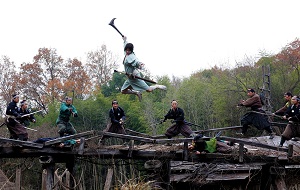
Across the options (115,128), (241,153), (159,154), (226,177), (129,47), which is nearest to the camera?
(241,153)

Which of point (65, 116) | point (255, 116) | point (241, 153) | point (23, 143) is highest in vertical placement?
point (65, 116)

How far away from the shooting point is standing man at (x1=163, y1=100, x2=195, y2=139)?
1206 cm

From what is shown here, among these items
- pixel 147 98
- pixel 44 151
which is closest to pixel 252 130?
pixel 147 98

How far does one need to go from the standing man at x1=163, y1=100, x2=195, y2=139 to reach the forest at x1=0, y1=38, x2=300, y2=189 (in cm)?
1216

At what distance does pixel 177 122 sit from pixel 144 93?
18.5m

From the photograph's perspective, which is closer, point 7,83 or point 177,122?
point 177,122

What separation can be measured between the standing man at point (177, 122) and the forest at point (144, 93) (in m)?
12.2

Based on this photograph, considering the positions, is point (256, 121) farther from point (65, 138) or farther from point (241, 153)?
point (65, 138)

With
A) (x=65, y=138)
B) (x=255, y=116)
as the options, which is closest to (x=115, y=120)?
(x=65, y=138)

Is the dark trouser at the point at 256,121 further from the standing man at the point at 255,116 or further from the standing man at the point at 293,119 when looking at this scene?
the standing man at the point at 293,119

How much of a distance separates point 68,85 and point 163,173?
20344 mm

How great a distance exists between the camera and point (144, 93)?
30.6m

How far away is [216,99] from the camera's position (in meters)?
27.5

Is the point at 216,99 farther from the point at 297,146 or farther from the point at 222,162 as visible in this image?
the point at 222,162
